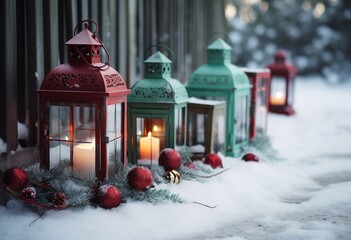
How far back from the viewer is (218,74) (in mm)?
4414

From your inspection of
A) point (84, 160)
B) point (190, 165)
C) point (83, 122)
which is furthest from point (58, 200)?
point (83, 122)

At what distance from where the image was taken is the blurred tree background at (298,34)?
14.4 metres

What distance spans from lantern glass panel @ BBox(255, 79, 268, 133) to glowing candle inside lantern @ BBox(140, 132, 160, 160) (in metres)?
1.77

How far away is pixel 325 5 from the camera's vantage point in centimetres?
1466

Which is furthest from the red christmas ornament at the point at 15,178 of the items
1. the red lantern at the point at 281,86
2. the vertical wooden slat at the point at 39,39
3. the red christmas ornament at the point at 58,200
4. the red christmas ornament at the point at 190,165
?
the red lantern at the point at 281,86

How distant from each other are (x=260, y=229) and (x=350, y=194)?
959mm

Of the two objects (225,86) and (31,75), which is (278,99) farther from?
(31,75)

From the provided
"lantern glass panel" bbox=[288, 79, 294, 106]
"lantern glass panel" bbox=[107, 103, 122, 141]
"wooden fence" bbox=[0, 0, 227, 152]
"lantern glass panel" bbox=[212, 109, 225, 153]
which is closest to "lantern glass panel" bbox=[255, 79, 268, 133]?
"lantern glass panel" bbox=[212, 109, 225, 153]

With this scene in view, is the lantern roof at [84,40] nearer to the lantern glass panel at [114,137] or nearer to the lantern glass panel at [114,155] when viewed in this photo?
the lantern glass panel at [114,137]

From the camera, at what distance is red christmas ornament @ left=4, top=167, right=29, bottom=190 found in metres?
2.77

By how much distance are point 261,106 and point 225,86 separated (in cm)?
112

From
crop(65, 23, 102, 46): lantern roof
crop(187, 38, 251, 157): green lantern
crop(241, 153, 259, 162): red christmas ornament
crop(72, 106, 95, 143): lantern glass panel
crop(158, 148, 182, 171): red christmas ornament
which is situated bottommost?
crop(241, 153, 259, 162): red christmas ornament

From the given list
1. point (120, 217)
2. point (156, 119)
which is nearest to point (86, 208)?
point (120, 217)

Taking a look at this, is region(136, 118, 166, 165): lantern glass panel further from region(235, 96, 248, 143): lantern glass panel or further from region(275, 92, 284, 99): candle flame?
region(275, 92, 284, 99): candle flame
